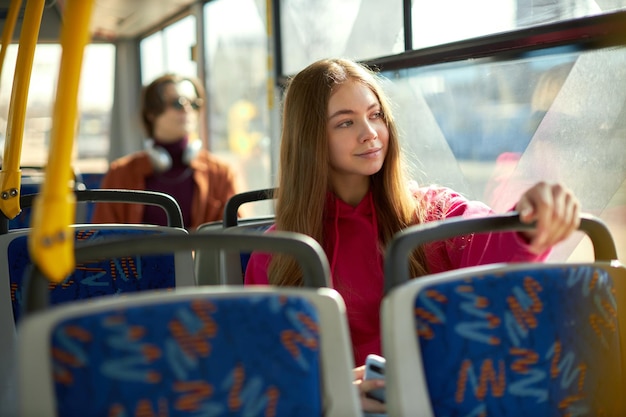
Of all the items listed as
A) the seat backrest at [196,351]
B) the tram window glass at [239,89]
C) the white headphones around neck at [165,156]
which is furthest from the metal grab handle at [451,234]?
the tram window glass at [239,89]

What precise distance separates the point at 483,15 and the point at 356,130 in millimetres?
681

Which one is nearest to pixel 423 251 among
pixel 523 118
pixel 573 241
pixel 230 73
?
pixel 573 241

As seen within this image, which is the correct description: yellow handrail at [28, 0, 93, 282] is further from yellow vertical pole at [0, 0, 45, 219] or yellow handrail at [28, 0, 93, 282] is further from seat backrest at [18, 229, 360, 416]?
yellow vertical pole at [0, 0, 45, 219]

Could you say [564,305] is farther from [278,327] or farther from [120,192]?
[120,192]

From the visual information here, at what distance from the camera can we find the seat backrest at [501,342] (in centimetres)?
118

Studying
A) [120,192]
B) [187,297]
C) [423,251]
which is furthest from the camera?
[120,192]

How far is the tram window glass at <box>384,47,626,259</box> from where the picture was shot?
1969mm

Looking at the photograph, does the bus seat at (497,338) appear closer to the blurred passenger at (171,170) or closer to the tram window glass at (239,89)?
the blurred passenger at (171,170)

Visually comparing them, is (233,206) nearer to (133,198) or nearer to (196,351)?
(133,198)

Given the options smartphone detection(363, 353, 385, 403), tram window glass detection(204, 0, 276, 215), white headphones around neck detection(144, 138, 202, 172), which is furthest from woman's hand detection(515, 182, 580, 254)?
tram window glass detection(204, 0, 276, 215)

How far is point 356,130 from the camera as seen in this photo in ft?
6.51

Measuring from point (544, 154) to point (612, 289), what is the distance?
95 centimetres

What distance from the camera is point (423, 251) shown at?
6.32 ft

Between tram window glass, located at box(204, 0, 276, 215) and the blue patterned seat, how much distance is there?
3.61m
